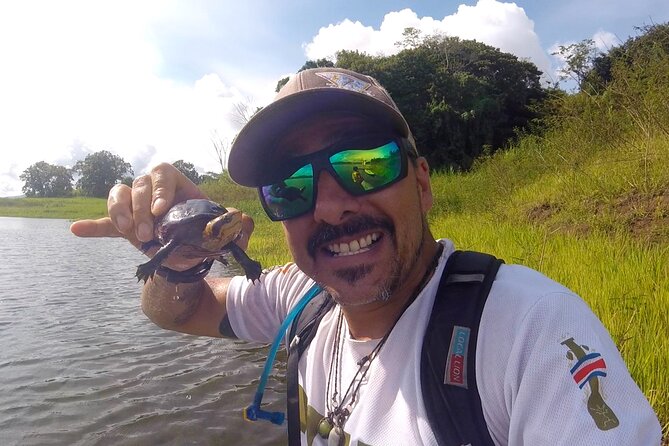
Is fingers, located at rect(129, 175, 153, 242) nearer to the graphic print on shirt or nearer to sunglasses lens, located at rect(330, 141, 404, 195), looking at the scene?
sunglasses lens, located at rect(330, 141, 404, 195)

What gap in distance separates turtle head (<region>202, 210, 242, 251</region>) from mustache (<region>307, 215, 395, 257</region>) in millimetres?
929

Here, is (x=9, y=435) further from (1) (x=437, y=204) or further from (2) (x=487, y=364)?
(1) (x=437, y=204)

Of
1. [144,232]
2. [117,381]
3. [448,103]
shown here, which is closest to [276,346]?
[144,232]

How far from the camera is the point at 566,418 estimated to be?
101 cm

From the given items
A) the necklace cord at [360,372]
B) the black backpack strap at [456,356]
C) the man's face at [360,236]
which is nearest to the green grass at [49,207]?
the man's face at [360,236]

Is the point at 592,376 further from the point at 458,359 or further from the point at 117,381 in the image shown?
the point at 117,381

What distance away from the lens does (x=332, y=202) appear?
1642 mm

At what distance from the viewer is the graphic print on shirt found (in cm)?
96

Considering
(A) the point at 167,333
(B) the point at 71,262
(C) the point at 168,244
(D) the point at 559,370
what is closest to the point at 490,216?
(A) the point at 167,333

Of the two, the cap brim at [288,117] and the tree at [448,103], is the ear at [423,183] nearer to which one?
the cap brim at [288,117]

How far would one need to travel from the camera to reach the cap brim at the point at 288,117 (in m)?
1.62

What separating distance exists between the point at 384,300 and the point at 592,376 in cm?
70

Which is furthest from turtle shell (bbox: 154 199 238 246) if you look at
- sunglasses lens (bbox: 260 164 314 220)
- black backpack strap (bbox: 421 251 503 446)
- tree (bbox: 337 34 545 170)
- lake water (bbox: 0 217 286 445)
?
tree (bbox: 337 34 545 170)

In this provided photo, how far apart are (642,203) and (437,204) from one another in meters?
6.38
